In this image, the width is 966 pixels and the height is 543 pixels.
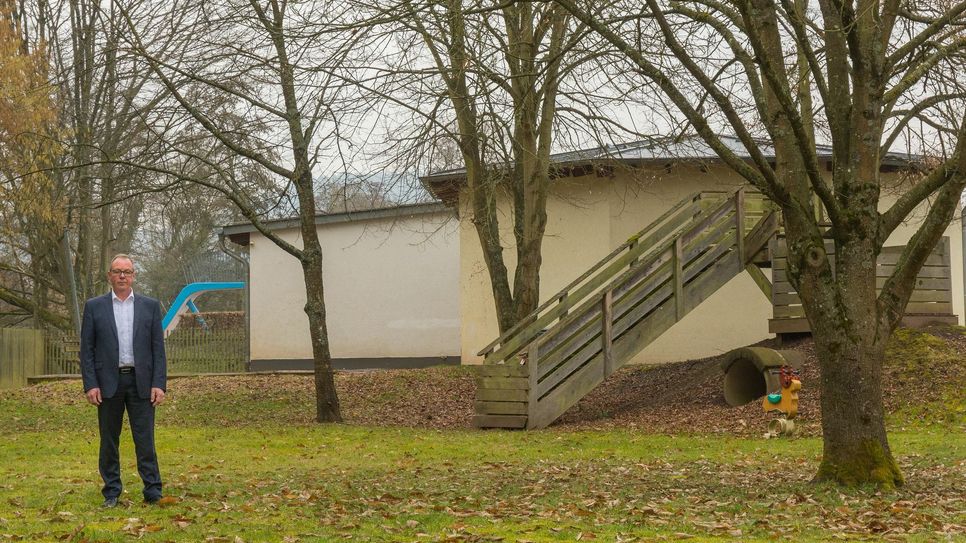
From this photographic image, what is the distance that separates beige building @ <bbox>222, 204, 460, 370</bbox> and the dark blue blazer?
78.3 ft

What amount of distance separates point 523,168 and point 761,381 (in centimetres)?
516

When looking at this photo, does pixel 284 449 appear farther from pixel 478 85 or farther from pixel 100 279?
pixel 100 279

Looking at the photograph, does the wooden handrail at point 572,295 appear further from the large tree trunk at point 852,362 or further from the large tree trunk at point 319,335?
the large tree trunk at point 852,362

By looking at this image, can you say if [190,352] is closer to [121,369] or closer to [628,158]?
[628,158]

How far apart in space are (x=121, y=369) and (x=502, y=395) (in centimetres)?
855

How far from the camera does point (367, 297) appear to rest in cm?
3344

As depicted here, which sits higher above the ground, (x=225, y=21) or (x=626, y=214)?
(x=225, y=21)

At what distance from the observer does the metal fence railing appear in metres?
31.5

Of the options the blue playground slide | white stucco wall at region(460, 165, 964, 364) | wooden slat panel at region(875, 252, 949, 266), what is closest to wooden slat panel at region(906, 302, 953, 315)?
wooden slat panel at region(875, 252, 949, 266)

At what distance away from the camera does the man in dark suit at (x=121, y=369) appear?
28.7ft

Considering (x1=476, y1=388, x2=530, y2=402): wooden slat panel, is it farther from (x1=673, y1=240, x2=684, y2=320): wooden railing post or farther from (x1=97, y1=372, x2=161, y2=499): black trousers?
(x1=97, y1=372, x2=161, y2=499): black trousers

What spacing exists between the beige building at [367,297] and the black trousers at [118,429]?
23842 millimetres

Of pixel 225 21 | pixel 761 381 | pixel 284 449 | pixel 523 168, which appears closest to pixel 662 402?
pixel 761 381

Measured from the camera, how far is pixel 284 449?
47.2ft
